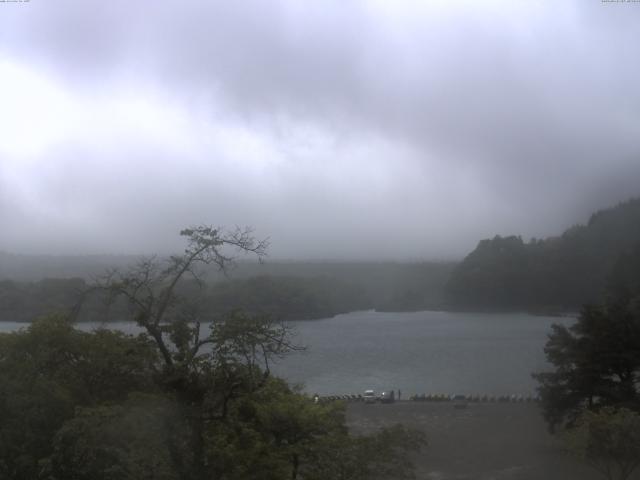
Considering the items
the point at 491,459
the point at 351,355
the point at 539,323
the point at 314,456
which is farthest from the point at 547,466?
the point at 539,323

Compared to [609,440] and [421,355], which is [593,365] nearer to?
[609,440]

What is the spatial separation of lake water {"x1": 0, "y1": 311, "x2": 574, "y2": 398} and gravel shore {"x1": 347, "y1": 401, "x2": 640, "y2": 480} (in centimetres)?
313

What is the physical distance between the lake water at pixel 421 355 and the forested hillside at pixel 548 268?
5.87ft

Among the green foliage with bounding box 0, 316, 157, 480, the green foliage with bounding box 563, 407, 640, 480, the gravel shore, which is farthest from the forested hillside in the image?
the green foliage with bounding box 0, 316, 157, 480

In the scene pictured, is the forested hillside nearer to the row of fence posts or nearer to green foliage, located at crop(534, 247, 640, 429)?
the row of fence posts

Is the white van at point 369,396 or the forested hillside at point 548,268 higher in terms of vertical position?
the forested hillside at point 548,268

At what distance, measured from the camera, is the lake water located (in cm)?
2986

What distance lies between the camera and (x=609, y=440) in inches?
452

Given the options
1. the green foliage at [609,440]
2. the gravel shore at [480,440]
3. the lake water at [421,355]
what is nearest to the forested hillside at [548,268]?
the lake water at [421,355]

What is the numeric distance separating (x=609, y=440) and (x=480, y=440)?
873 cm

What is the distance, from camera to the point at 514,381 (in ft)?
101

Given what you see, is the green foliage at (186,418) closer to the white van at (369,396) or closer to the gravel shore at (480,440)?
the gravel shore at (480,440)

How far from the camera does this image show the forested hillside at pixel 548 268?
4547 cm

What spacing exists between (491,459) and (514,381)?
1403cm
